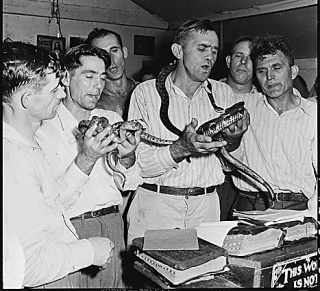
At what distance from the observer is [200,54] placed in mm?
2109

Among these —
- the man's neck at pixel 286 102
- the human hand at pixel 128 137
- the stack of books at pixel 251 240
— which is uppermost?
the man's neck at pixel 286 102

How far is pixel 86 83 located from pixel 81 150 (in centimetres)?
28

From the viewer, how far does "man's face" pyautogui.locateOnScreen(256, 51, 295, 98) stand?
2064 millimetres

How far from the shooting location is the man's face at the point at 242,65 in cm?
252

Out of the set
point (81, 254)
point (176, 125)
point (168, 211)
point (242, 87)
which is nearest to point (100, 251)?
point (81, 254)

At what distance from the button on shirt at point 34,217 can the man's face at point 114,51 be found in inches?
46.9

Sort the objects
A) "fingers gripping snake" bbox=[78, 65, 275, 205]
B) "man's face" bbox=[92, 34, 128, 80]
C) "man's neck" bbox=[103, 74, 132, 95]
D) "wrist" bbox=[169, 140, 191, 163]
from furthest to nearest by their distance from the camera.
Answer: "man's neck" bbox=[103, 74, 132, 95]
"man's face" bbox=[92, 34, 128, 80]
"wrist" bbox=[169, 140, 191, 163]
"fingers gripping snake" bbox=[78, 65, 275, 205]

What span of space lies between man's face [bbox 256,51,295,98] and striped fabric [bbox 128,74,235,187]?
0.65 feet

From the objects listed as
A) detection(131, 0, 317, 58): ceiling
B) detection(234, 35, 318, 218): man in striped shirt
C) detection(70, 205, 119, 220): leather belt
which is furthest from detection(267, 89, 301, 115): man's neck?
detection(131, 0, 317, 58): ceiling

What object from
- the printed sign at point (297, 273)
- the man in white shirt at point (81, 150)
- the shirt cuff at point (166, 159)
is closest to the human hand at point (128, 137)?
the man in white shirt at point (81, 150)

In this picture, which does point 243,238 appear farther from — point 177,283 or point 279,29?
point 279,29

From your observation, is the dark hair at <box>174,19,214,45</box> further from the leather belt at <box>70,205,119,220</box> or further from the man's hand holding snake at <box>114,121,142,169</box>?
the leather belt at <box>70,205,119,220</box>

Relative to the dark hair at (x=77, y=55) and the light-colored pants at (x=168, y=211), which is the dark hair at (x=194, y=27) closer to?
the dark hair at (x=77, y=55)

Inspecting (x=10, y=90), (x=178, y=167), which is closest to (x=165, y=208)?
(x=178, y=167)
